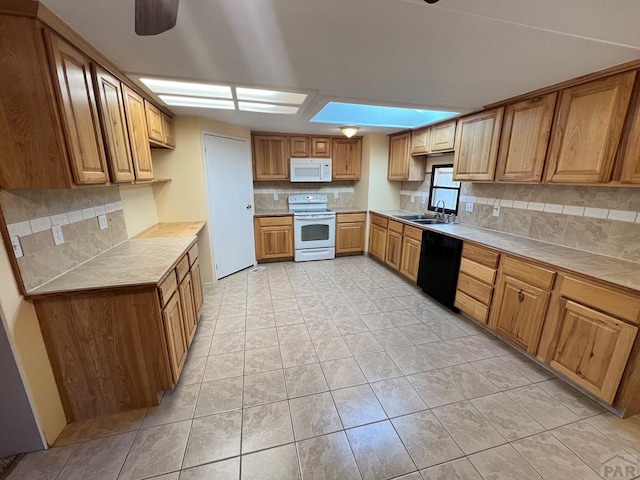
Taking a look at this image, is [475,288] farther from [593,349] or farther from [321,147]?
[321,147]

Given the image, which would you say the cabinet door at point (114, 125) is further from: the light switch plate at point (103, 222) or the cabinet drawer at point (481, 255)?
the cabinet drawer at point (481, 255)

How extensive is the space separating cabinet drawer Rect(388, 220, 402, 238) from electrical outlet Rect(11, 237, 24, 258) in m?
3.58

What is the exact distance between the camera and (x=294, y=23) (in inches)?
49.2

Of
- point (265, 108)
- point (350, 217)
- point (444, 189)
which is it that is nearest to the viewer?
point (265, 108)

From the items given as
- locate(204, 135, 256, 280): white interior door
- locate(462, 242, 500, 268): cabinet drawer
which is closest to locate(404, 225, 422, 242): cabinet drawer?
locate(462, 242, 500, 268): cabinet drawer

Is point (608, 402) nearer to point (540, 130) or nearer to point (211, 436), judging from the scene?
point (540, 130)

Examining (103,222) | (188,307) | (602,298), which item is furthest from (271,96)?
(602,298)

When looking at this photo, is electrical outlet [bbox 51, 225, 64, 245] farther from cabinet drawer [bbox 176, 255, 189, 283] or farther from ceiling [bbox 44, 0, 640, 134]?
ceiling [bbox 44, 0, 640, 134]

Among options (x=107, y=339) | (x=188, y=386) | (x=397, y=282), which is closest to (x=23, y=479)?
(x=107, y=339)

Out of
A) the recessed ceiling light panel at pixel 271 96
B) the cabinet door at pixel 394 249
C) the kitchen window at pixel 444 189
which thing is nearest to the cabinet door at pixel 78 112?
the recessed ceiling light panel at pixel 271 96

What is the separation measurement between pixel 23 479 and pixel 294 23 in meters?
2.57

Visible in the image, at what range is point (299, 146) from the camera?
438 centimetres

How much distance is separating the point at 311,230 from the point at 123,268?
294 cm

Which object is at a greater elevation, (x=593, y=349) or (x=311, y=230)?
(x=311, y=230)
